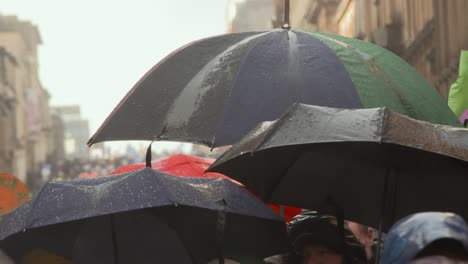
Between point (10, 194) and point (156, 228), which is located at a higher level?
point (156, 228)

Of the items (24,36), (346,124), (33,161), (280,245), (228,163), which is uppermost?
(346,124)

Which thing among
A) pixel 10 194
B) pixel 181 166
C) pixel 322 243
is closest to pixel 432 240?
pixel 322 243

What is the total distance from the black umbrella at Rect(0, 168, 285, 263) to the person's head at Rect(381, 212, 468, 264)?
1.52 m

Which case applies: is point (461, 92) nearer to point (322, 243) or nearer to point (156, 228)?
point (322, 243)

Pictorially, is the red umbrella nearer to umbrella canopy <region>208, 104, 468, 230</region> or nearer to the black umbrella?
umbrella canopy <region>208, 104, 468, 230</region>

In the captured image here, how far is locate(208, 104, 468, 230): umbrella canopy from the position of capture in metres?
4.03

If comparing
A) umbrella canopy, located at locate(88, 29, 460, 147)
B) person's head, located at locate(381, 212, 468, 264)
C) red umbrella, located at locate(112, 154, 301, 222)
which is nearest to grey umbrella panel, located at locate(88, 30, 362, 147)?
umbrella canopy, located at locate(88, 29, 460, 147)

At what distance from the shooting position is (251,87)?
18.5 feet

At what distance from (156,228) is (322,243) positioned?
0.72m

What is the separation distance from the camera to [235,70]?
18.7 feet

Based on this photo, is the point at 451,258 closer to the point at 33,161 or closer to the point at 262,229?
the point at 262,229

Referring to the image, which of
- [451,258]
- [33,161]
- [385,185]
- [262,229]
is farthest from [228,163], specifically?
[33,161]

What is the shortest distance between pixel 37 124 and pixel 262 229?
298 feet

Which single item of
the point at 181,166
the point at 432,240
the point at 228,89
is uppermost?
the point at 432,240
